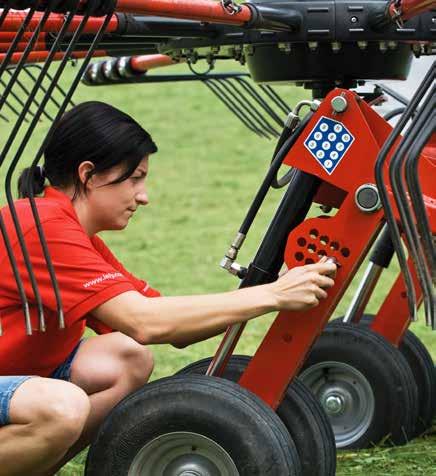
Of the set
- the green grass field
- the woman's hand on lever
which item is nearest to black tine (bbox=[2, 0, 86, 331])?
the woman's hand on lever

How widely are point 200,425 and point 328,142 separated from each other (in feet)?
2.64

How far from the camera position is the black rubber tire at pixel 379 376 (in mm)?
4660

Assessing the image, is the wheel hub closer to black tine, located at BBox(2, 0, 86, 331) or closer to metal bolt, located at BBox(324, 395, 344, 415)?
metal bolt, located at BBox(324, 395, 344, 415)

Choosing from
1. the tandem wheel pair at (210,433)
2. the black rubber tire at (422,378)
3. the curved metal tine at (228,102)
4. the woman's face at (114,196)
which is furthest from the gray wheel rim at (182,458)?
the curved metal tine at (228,102)

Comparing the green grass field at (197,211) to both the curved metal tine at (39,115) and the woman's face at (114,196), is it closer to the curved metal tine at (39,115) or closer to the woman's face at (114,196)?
the woman's face at (114,196)

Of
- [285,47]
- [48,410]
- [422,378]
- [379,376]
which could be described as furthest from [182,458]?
[422,378]

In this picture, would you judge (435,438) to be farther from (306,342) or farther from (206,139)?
(206,139)

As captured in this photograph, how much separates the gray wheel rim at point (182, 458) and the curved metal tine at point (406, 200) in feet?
2.15

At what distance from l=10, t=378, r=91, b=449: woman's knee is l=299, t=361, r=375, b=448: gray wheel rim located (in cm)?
148

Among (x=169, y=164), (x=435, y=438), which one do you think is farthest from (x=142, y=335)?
(x=169, y=164)

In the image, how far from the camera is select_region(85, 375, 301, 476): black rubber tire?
10.9ft

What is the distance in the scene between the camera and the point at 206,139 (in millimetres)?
14344

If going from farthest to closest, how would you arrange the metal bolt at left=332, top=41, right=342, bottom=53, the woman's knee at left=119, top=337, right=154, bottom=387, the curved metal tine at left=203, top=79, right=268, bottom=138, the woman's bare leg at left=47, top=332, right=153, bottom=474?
the curved metal tine at left=203, top=79, right=268, bottom=138 → the woman's knee at left=119, top=337, right=154, bottom=387 → the woman's bare leg at left=47, top=332, right=153, bottom=474 → the metal bolt at left=332, top=41, right=342, bottom=53

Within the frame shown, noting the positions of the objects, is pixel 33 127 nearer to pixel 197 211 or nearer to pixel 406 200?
pixel 406 200
